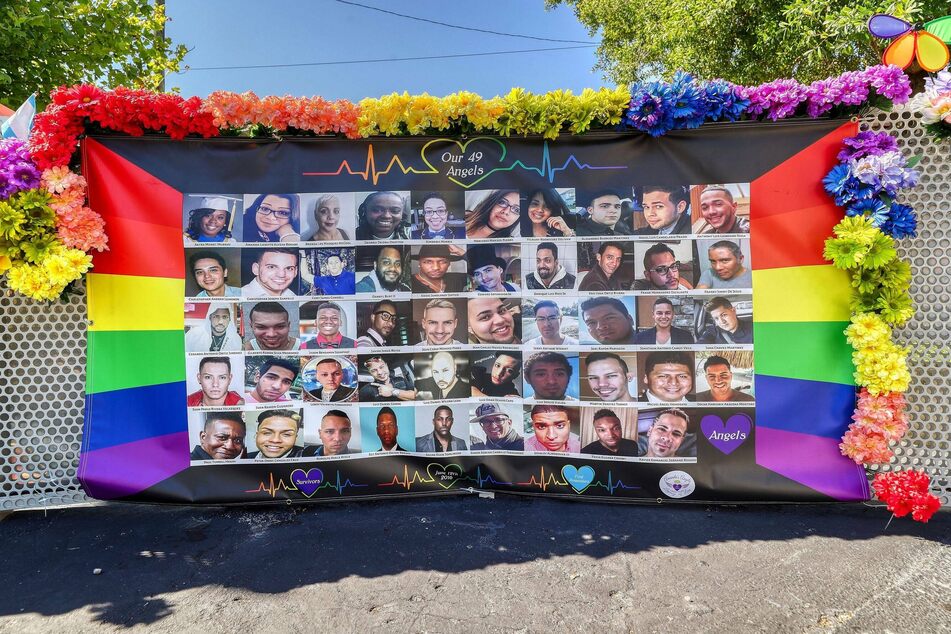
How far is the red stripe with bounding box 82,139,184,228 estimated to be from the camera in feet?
10.8

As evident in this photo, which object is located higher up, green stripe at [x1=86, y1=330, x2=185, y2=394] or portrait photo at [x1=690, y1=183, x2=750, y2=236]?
portrait photo at [x1=690, y1=183, x2=750, y2=236]

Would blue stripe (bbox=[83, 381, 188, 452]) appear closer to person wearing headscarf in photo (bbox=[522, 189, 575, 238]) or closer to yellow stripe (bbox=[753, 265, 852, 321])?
person wearing headscarf in photo (bbox=[522, 189, 575, 238])

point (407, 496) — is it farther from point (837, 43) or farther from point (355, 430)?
point (837, 43)

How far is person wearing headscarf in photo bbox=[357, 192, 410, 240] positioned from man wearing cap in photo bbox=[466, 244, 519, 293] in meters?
0.48

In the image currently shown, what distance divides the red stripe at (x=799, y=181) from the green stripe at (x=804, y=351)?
1.63 feet

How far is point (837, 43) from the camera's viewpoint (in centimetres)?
574

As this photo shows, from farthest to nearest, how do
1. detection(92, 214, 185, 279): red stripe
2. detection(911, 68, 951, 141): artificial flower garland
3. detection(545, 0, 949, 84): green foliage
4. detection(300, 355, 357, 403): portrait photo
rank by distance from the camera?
detection(545, 0, 949, 84): green foliage < detection(300, 355, 357, 403): portrait photo < detection(92, 214, 185, 279): red stripe < detection(911, 68, 951, 141): artificial flower garland

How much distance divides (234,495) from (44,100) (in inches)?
230

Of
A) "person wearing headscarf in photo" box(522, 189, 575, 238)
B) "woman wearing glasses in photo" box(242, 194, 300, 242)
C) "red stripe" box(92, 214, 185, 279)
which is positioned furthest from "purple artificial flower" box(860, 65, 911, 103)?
"red stripe" box(92, 214, 185, 279)

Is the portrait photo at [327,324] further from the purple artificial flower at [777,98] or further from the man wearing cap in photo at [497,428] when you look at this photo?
the purple artificial flower at [777,98]

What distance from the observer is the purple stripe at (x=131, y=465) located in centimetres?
328

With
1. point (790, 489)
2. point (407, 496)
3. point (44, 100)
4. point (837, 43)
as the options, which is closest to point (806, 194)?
point (790, 489)

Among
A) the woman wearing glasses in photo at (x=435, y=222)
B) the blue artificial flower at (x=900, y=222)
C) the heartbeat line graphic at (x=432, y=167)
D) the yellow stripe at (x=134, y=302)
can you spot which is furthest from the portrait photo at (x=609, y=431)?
the yellow stripe at (x=134, y=302)

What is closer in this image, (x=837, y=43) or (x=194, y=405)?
(x=194, y=405)
